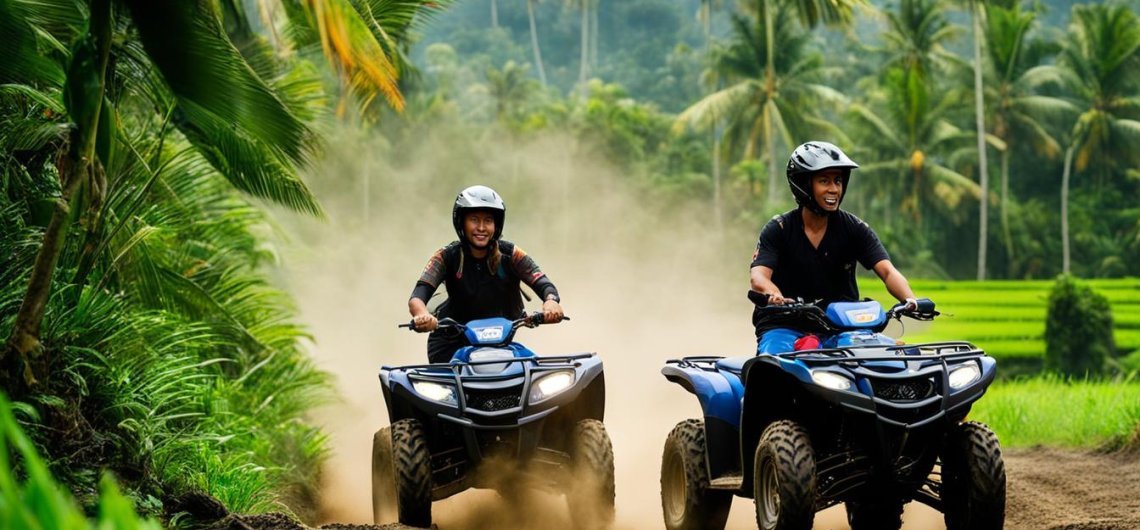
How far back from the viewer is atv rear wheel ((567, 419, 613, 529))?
7.96 m

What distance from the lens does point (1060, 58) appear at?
67875 mm

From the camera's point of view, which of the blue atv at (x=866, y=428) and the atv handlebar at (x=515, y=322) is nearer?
the blue atv at (x=866, y=428)

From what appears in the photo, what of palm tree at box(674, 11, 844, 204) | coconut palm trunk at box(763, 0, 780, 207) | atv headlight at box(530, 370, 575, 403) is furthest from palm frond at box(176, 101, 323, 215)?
palm tree at box(674, 11, 844, 204)

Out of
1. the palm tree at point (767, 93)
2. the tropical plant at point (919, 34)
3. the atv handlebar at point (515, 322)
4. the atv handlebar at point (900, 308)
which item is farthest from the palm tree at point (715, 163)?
the atv handlebar at point (900, 308)

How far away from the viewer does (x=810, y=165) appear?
716 centimetres

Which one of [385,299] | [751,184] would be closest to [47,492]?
[385,299]

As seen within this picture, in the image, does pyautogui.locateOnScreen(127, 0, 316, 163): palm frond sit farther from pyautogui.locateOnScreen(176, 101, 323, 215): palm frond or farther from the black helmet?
the black helmet

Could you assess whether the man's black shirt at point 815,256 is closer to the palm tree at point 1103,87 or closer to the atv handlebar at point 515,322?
the atv handlebar at point 515,322

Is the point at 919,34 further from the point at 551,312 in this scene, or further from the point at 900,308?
the point at 900,308

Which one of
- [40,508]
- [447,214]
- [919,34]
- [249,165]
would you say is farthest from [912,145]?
[40,508]

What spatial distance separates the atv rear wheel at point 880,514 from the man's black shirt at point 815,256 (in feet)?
3.58

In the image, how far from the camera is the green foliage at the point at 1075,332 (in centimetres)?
3553

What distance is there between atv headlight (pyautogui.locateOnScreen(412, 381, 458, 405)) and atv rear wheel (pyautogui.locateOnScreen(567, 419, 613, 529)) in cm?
85

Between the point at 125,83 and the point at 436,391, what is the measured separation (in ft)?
13.8
